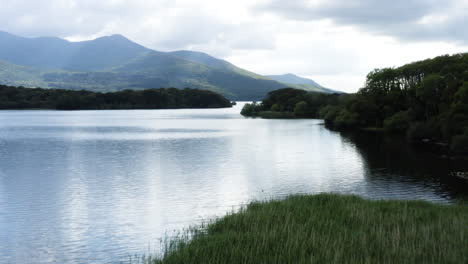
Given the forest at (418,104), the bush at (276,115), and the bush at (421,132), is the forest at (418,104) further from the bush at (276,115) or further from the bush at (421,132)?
the bush at (276,115)

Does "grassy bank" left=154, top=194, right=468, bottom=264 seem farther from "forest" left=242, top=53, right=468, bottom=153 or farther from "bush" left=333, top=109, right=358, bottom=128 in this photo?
"bush" left=333, top=109, right=358, bottom=128

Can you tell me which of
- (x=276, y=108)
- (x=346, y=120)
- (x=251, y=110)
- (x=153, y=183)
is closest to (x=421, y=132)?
(x=346, y=120)

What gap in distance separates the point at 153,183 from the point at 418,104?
68.7m

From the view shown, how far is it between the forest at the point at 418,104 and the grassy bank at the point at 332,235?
39.4 m

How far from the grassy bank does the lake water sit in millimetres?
4492

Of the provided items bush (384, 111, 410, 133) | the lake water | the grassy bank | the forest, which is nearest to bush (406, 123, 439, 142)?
the forest

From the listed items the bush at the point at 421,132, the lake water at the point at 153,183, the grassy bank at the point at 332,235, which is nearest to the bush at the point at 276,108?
the bush at the point at 421,132

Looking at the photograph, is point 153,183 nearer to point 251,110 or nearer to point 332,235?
point 332,235

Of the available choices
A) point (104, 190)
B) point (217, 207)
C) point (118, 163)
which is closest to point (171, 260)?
point (217, 207)

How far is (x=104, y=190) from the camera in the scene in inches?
1378

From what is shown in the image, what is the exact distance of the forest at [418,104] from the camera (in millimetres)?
63750

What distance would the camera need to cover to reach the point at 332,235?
18812mm

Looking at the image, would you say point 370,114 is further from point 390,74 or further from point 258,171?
point 258,171

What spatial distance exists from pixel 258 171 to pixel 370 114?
6632cm
